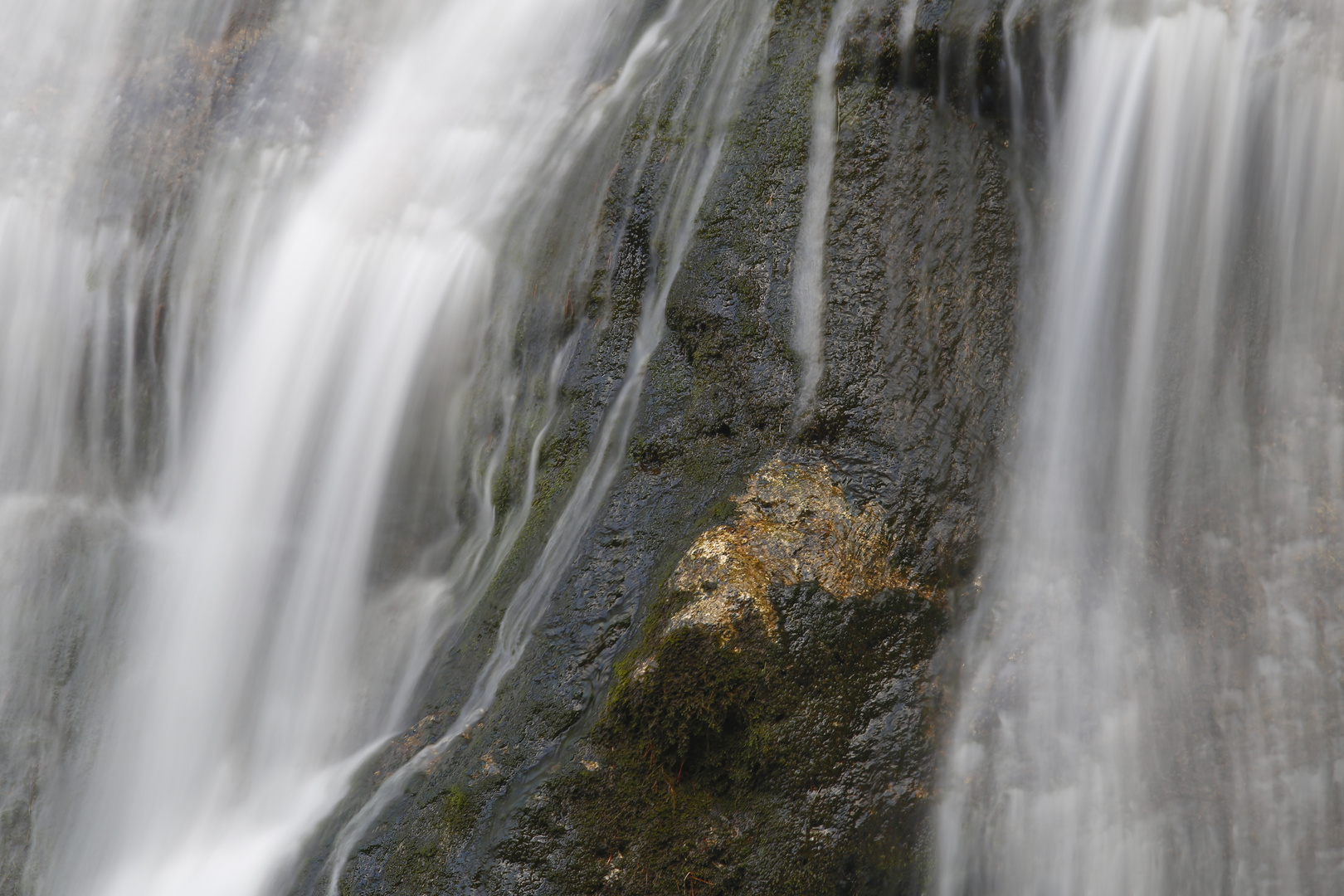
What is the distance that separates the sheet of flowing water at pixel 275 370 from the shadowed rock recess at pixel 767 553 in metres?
0.20

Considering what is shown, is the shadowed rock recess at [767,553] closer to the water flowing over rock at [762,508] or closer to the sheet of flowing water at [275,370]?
the water flowing over rock at [762,508]

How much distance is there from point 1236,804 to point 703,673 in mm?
1792

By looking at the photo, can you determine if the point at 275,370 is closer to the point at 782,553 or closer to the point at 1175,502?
the point at 782,553

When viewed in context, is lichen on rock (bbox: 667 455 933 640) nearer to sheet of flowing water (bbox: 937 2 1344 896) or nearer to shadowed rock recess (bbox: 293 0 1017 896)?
shadowed rock recess (bbox: 293 0 1017 896)

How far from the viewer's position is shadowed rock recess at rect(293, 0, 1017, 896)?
3193mm

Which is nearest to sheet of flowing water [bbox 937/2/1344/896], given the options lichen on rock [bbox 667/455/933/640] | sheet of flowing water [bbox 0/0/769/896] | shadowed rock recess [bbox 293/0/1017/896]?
shadowed rock recess [bbox 293/0/1017/896]

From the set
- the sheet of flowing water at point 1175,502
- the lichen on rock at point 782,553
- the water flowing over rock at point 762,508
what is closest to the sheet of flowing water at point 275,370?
the water flowing over rock at point 762,508

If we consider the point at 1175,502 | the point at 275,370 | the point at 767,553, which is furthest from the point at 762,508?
the point at 275,370

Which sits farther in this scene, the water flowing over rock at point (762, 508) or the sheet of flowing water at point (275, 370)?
the sheet of flowing water at point (275, 370)

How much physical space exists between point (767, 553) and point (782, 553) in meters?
0.05

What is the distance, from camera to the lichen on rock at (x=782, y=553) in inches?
130

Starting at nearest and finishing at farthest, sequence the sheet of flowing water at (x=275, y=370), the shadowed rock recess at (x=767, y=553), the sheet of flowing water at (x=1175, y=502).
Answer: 1. the shadowed rock recess at (x=767, y=553)
2. the sheet of flowing water at (x=1175, y=502)
3. the sheet of flowing water at (x=275, y=370)

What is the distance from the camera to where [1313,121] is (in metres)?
3.60

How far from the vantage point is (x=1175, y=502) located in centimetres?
356
